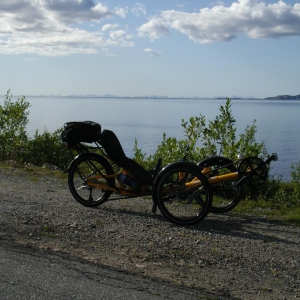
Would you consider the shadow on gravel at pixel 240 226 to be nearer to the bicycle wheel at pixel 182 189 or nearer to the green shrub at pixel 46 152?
the bicycle wheel at pixel 182 189

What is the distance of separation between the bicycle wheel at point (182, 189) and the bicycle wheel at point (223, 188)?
0.43m

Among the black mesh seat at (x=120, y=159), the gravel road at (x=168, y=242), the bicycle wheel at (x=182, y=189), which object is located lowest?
the gravel road at (x=168, y=242)


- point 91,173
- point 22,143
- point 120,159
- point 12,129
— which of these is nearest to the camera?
point 120,159

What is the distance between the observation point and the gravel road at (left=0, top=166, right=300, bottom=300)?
5469 mm

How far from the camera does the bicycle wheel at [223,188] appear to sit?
8.34 m

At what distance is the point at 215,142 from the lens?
12.0 meters

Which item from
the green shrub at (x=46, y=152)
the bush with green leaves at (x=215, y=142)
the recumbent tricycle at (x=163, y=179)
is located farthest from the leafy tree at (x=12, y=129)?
the recumbent tricycle at (x=163, y=179)

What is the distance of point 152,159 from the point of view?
12984mm

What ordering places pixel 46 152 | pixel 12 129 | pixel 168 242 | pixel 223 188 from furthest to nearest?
pixel 12 129 → pixel 46 152 → pixel 223 188 → pixel 168 242

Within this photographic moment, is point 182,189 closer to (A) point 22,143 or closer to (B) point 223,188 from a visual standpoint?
(B) point 223,188

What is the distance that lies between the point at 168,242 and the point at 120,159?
2.27 meters

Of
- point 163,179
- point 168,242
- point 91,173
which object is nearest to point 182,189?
point 163,179

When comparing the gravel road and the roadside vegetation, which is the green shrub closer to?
the roadside vegetation

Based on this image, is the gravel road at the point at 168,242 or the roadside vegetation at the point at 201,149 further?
the roadside vegetation at the point at 201,149
